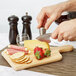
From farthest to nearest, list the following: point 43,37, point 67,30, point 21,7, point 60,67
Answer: point 21,7
point 43,37
point 67,30
point 60,67

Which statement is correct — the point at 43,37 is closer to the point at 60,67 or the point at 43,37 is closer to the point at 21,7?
the point at 60,67

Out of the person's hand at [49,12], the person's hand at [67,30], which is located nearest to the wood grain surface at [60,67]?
the person's hand at [67,30]

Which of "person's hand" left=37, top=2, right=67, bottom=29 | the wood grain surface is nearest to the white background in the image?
"person's hand" left=37, top=2, right=67, bottom=29

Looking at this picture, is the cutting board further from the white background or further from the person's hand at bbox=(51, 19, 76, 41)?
the white background

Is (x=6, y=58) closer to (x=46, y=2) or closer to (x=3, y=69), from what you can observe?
(x=3, y=69)

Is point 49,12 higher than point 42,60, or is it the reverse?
point 49,12

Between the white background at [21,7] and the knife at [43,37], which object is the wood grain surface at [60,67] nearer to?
the knife at [43,37]

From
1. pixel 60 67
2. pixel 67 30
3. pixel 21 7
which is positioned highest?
pixel 21 7

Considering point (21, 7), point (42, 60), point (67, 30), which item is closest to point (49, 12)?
point (67, 30)

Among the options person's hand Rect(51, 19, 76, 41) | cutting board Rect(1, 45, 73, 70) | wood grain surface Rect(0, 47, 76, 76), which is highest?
person's hand Rect(51, 19, 76, 41)

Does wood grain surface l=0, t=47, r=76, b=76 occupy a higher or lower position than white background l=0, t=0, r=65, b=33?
lower

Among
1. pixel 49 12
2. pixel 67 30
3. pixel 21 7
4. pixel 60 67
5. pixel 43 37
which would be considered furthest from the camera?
pixel 21 7

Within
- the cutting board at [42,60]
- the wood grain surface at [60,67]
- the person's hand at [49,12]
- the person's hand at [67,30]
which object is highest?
the person's hand at [49,12]

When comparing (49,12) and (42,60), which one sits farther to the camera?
(49,12)
